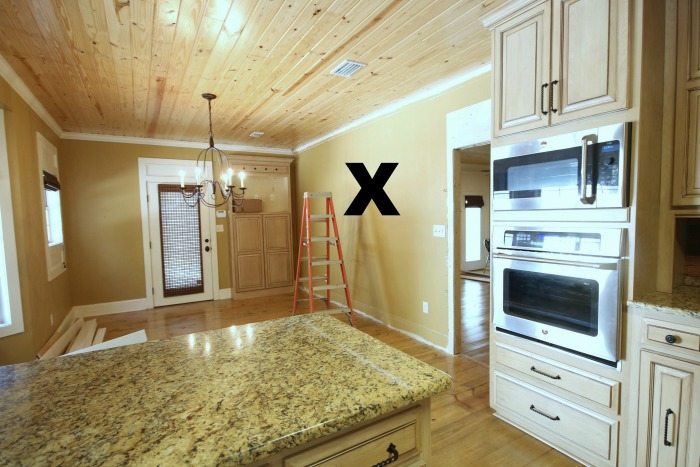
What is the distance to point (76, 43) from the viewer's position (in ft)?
7.27

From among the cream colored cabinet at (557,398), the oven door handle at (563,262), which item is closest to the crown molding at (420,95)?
the oven door handle at (563,262)

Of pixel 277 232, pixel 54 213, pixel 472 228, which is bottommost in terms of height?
pixel 472 228

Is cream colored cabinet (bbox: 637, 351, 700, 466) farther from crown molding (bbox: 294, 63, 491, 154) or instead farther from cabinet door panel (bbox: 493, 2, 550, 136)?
crown molding (bbox: 294, 63, 491, 154)

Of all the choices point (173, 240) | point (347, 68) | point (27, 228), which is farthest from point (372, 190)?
point (27, 228)

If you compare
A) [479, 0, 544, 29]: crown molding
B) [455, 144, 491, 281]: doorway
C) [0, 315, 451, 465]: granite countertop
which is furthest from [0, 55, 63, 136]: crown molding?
[455, 144, 491, 281]: doorway

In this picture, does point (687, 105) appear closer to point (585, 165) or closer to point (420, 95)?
point (585, 165)

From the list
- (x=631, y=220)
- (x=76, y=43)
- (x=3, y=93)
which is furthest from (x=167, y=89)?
(x=631, y=220)

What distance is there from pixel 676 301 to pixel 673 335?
175mm

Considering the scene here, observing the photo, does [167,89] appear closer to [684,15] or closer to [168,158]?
[168,158]

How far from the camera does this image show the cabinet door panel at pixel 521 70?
1806 mm

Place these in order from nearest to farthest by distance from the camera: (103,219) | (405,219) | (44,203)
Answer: (44,203), (405,219), (103,219)

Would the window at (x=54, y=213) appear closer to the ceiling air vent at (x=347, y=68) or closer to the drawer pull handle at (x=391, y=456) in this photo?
the ceiling air vent at (x=347, y=68)

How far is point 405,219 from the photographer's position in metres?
3.64

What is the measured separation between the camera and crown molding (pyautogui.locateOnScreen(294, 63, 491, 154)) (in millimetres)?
2764
